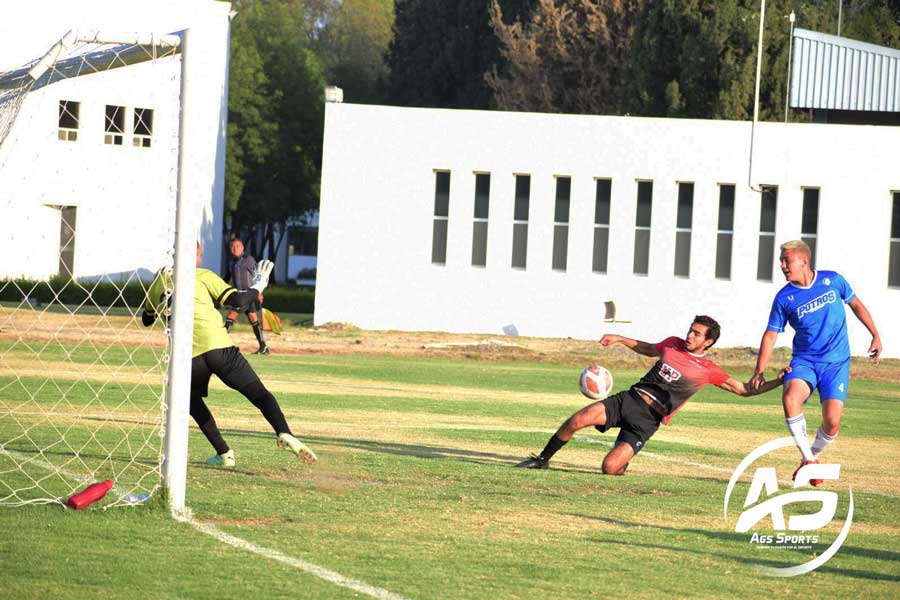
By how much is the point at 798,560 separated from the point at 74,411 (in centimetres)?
918

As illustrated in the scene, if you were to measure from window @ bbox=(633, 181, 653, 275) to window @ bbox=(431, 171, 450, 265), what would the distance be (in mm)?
5195

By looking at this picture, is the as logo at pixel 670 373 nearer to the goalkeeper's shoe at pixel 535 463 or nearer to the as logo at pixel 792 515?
the as logo at pixel 792 515

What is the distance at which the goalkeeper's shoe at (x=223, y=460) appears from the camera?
11.4 meters

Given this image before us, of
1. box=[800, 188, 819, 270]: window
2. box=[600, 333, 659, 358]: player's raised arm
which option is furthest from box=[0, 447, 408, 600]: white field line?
box=[800, 188, 819, 270]: window

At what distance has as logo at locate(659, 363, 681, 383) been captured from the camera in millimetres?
11797

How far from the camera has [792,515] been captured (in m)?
10.2

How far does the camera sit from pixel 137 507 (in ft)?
30.2

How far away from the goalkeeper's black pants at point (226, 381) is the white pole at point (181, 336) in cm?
161

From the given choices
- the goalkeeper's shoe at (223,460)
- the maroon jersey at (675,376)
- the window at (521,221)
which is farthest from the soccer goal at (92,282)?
the window at (521,221)

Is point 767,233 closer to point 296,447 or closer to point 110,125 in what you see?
point 110,125

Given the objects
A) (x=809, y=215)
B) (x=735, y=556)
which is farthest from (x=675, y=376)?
(x=809, y=215)

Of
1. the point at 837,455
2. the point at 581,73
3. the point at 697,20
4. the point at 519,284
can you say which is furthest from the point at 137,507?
the point at 581,73

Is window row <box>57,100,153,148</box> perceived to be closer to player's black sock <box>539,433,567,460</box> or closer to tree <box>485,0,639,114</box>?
tree <box>485,0,639,114</box>

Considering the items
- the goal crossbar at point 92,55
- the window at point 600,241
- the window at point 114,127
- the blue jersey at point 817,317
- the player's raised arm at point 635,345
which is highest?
the window at point 114,127
